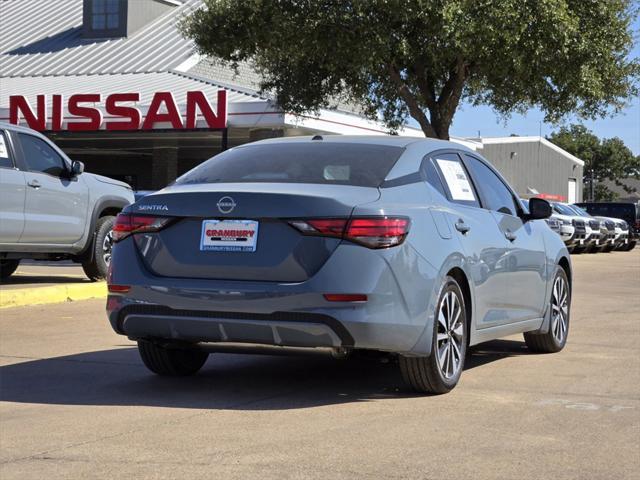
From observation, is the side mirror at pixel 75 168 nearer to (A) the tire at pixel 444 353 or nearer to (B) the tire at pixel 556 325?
(B) the tire at pixel 556 325

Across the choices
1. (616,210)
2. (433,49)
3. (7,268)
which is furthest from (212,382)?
(616,210)

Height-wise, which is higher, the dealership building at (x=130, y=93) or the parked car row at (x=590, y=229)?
the dealership building at (x=130, y=93)

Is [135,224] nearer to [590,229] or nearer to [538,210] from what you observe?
[538,210]

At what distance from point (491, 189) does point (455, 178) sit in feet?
2.42

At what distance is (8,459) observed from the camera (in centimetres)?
523

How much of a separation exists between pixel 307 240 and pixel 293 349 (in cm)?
71

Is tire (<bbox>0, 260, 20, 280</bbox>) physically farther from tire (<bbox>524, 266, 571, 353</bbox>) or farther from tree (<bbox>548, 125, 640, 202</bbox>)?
tree (<bbox>548, 125, 640, 202</bbox>)

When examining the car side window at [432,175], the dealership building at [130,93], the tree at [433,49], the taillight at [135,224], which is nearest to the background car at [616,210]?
the dealership building at [130,93]

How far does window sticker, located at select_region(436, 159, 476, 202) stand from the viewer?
7.50 meters

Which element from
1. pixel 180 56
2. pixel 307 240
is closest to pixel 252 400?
pixel 307 240

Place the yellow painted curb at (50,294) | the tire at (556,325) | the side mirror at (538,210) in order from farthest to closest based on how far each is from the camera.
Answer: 1. the yellow painted curb at (50,294)
2. the tire at (556,325)
3. the side mirror at (538,210)

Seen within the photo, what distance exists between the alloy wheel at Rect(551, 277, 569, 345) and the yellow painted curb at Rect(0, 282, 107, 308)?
5749 millimetres

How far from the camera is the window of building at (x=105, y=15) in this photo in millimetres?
42094

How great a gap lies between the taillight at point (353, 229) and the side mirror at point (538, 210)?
2.43 meters
